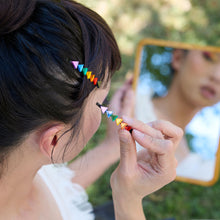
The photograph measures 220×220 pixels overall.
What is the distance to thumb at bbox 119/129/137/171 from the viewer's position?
778 millimetres

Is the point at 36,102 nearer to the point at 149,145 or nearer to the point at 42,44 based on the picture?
the point at 42,44

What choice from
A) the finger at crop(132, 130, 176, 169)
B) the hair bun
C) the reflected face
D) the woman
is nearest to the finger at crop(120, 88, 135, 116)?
the reflected face

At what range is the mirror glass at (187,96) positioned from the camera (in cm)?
166

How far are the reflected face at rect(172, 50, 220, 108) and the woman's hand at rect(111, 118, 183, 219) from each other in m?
0.82

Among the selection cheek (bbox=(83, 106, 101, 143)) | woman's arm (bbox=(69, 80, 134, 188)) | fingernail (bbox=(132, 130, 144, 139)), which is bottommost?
woman's arm (bbox=(69, 80, 134, 188))

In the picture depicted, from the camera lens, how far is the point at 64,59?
66 centimetres

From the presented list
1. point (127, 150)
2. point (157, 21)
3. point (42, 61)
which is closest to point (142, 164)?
point (127, 150)

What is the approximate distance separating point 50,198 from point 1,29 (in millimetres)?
687

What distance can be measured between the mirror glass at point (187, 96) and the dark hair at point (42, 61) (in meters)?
1.01

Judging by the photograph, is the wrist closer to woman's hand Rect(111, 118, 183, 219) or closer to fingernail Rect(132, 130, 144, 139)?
woman's hand Rect(111, 118, 183, 219)

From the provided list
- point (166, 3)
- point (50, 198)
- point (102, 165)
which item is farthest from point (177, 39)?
point (50, 198)

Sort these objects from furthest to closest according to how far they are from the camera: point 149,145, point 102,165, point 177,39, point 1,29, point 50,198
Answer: point 177,39, point 102,165, point 50,198, point 149,145, point 1,29

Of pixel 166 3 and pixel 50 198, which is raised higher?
pixel 166 3

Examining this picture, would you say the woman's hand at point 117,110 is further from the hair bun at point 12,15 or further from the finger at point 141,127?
the hair bun at point 12,15
